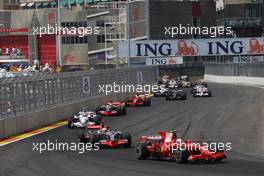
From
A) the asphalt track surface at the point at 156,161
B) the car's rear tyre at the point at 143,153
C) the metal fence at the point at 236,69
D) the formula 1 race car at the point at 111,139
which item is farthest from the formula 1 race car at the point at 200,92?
the car's rear tyre at the point at 143,153

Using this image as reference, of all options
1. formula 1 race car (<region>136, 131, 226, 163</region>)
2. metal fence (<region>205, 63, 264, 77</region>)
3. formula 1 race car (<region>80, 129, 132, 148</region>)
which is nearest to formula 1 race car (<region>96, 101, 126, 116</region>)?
formula 1 race car (<region>80, 129, 132, 148</region>)

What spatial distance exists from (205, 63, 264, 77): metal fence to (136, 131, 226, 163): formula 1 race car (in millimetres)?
52371

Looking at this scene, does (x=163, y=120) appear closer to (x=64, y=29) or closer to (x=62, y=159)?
(x=62, y=159)

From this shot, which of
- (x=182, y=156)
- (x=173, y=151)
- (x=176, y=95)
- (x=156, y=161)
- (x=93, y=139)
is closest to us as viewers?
(x=182, y=156)

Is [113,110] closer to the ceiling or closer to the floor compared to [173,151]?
closer to the floor

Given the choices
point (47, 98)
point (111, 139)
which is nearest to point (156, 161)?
point (111, 139)

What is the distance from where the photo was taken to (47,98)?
30.4 m

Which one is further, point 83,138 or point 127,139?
point 83,138

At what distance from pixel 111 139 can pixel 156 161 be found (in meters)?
3.53

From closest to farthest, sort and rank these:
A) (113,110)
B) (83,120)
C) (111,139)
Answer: (111,139) → (83,120) → (113,110)

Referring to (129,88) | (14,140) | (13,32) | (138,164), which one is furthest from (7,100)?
(13,32)

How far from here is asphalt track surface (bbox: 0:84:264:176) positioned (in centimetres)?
1449

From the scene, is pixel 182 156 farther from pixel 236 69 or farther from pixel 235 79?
pixel 235 79

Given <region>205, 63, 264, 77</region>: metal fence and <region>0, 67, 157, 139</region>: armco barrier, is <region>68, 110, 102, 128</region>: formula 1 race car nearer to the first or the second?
<region>0, 67, 157, 139</region>: armco barrier
